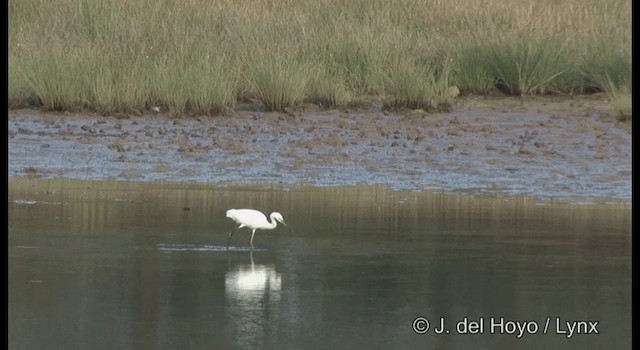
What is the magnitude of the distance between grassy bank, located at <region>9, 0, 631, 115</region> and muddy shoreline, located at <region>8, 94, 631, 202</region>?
0.32 m

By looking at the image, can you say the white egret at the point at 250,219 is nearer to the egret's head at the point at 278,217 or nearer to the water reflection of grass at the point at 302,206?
the egret's head at the point at 278,217

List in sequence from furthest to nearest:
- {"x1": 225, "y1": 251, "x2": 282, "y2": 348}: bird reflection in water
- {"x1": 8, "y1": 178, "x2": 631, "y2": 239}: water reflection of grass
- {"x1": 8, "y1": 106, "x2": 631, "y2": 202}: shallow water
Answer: {"x1": 8, "y1": 106, "x2": 631, "y2": 202}: shallow water, {"x1": 8, "y1": 178, "x2": 631, "y2": 239}: water reflection of grass, {"x1": 225, "y1": 251, "x2": 282, "y2": 348}: bird reflection in water

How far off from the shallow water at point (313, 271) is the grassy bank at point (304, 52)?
396 centimetres

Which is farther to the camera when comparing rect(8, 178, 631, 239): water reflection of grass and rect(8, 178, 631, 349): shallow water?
rect(8, 178, 631, 239): water reflection of grass

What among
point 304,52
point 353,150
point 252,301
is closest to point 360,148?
point 353,150

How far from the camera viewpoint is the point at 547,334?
7301 millimetres

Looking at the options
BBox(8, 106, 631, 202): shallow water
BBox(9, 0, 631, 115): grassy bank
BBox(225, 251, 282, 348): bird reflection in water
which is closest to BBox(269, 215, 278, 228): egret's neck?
BBox(225, 251, 282, 348): bird reflection in water

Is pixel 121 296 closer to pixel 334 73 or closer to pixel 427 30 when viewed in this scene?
pixel 334 73

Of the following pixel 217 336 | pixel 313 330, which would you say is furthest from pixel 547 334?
pixel 217 336

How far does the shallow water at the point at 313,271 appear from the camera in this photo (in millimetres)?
7172

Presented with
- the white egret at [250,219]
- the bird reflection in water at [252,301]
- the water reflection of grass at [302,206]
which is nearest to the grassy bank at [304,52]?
the water reflection of grass at [302,206]

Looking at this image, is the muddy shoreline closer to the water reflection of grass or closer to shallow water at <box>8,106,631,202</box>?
shallow water at <box>8,106,631,202</box>

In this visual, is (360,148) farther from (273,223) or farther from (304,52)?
(273,223)

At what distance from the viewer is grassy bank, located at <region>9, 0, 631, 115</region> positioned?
15.6 m
